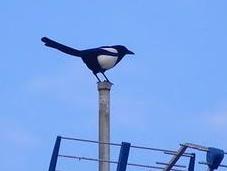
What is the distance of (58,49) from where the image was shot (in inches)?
522

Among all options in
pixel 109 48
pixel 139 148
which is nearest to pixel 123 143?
pixel 139 148

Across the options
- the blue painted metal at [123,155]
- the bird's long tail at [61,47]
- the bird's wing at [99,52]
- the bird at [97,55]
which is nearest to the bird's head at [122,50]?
the bird at [97,55]

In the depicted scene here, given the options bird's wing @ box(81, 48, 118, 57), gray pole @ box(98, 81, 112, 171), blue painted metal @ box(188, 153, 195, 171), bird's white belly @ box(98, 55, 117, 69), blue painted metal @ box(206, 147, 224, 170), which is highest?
bird's wing @ box(81, 48, 118, 57)

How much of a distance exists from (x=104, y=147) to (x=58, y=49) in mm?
1855

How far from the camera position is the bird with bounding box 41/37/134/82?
12.9 metres

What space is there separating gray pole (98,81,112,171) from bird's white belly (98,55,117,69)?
0.26 metres

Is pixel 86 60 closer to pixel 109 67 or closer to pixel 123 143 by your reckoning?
pixel 109 67

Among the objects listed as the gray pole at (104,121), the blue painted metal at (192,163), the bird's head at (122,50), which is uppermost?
the bird's head at (122,50)

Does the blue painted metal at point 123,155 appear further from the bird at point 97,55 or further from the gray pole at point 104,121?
the bird at point 97,55

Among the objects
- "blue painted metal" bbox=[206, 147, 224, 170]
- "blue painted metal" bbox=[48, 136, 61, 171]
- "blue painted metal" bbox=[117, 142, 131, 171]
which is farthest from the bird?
"blue painted metal" bbox=[206, 147, 224, 170]

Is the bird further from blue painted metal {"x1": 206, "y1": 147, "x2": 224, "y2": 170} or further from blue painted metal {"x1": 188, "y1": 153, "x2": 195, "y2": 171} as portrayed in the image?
blue painted metal {"x1": 206, "y1": 147, "x2": 224, "y2": 170}

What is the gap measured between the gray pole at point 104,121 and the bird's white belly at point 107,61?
0.26 metres

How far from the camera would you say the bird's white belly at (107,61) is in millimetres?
12883

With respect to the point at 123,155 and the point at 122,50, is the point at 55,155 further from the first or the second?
the point at 122,50
